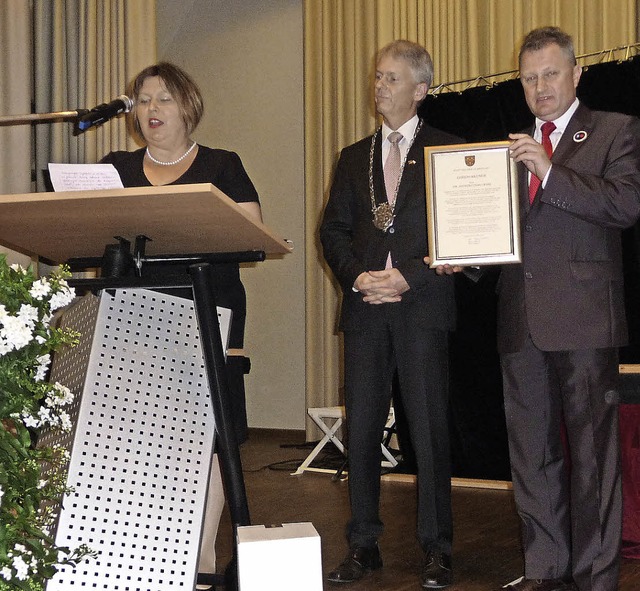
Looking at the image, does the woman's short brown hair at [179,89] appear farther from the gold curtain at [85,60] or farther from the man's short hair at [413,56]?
the gold curtain at [85,60]

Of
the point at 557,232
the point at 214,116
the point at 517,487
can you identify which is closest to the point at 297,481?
the point at 517,487

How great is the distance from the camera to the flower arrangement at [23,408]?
1459 mm

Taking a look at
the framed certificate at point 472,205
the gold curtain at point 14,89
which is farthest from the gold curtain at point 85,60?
the framed certificate at point 472,205

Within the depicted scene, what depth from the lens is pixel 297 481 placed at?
5.23 metres

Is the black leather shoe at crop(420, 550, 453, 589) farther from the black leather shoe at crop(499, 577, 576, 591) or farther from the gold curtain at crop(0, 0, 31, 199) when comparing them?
the gold curtain at crop(0, 0, 31, 199)

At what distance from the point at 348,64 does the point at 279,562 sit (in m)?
5.34

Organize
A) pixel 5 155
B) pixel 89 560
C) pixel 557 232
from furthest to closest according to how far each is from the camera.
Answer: pixel 5 155 → pixel 557 232 → pixel 89 560

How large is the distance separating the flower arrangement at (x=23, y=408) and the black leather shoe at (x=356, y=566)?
4.53 ft

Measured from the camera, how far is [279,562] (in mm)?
1824

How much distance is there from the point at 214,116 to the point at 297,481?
3730 millimetres

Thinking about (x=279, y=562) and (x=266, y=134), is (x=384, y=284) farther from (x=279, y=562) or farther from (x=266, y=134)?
(x=266, y=134)

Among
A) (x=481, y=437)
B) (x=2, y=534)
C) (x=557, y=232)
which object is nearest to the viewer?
(x=2, y=534)

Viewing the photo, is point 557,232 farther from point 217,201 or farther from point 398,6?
point 398,6

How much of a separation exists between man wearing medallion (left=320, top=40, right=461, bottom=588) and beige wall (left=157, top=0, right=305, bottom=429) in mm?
4103
